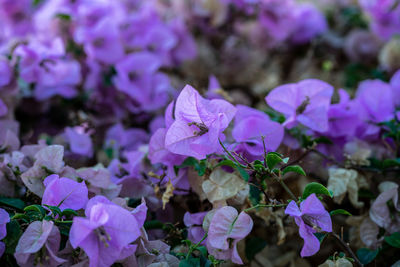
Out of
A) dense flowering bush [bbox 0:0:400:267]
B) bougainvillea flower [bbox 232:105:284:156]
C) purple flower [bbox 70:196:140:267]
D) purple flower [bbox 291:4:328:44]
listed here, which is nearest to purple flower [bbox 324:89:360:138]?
dense flowering bush [bbox 0:0:400:267]

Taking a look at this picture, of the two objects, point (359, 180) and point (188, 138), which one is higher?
point (188, 138)

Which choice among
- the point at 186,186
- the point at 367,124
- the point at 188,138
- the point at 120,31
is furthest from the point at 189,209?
the point at 120,31

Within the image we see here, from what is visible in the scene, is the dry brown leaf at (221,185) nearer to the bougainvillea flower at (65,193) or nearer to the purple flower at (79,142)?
the bougainvillea flower at (65,193)

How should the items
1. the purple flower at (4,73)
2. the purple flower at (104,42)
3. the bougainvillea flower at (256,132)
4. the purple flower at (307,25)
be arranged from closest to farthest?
the bougainvillea flower at (256,132) → the purple flower at (4,73) → the purple flower at (104,42) → the purple flower at (307,25)

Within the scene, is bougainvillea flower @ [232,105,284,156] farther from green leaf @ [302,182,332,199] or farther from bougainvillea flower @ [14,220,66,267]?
bougainvillea flower @ [14,220,66,267]

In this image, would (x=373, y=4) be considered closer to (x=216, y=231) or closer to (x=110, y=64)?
(x=110, y=64)

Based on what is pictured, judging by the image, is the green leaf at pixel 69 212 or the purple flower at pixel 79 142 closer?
the green leaf at pixel 69 212

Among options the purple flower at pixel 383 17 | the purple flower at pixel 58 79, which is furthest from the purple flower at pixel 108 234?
the purple flower at pixel 383 17
